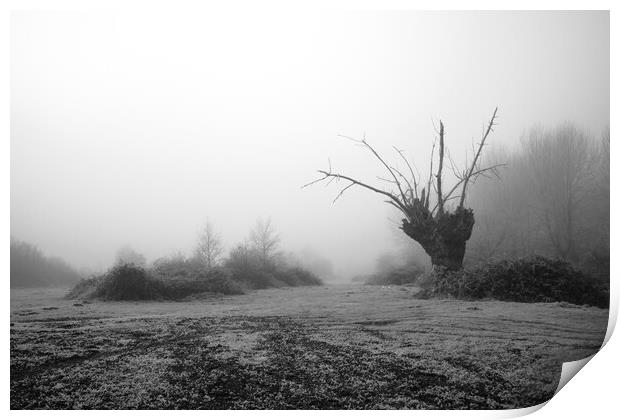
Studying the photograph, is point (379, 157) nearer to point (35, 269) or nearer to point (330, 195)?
point (330, 195)

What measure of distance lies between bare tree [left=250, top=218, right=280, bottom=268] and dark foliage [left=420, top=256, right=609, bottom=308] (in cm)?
256

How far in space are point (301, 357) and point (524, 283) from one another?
3830 millimetres

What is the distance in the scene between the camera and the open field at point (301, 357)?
252 centimetres

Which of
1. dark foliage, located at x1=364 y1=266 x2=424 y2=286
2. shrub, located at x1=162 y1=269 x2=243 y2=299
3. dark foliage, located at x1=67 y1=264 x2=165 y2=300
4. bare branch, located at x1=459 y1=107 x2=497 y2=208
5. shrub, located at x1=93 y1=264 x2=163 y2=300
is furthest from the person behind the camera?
shrub, located at x1=162 y1=269 x2=243 y2=299

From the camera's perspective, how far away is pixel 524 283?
5285mm

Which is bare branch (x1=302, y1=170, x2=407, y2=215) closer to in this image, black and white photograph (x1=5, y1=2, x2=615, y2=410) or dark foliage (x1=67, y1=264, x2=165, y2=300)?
black and white photograph (x1=5, y1=2, x2=615, y2=410)

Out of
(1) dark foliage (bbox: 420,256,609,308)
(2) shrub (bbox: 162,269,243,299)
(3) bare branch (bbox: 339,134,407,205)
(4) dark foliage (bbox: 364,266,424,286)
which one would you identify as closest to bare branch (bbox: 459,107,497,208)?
(3) bare branch (bbox: 339,134,407,205)

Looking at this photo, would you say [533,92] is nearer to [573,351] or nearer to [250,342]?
[573,351]

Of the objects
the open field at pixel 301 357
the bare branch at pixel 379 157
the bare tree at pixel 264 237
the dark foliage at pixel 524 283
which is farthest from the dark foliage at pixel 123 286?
the dark foliage at pixel 524 283

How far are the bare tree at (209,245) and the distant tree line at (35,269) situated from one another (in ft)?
6.05

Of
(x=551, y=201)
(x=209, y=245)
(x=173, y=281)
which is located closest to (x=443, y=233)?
(x=551, y=201)

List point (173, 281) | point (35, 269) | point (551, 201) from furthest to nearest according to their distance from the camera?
point (173, 281) < point (551, 201) < point (35, 269)

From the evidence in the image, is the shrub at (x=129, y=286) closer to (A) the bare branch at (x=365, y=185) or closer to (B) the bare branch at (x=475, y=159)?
(A) the bare branch at (x=365, y=185)

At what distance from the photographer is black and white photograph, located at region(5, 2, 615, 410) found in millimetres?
3348
